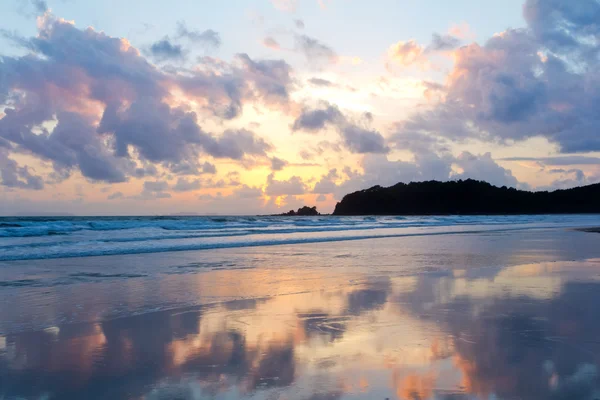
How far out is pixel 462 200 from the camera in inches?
5595

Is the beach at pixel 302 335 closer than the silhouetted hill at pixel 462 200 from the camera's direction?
Yes

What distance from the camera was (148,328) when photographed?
6.03m

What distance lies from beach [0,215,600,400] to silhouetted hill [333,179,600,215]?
130 m

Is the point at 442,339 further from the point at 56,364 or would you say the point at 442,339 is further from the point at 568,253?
the point at 568,253

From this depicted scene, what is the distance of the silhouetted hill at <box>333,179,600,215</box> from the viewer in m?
131

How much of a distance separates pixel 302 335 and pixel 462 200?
144833mm

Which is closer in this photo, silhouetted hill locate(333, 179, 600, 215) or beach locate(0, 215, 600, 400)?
beach locate(0, 215, 600, 400)

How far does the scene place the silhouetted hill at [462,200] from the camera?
131375mm

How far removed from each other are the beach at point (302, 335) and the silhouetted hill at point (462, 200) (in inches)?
5124

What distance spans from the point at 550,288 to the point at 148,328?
6991 mm

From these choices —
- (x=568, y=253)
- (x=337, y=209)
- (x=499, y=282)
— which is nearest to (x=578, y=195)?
(x=337, y=209)

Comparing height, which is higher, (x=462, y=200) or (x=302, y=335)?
(x=462, y=200)

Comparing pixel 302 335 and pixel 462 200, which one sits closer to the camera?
pixel 302 335

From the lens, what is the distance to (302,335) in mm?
5516
